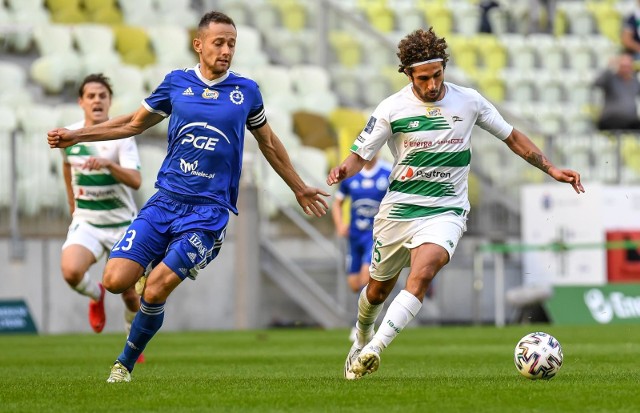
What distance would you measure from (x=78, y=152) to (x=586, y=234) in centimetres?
1148

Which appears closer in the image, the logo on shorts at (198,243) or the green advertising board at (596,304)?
the logo on shorts at (198,243)

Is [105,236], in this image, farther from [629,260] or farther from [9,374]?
[629,260]

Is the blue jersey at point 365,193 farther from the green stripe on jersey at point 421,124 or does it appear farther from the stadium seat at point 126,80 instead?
the green stripe on jersey at point 421,124

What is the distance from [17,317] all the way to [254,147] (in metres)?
4.61

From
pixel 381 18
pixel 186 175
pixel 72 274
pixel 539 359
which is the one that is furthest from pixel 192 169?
pixel 381 18

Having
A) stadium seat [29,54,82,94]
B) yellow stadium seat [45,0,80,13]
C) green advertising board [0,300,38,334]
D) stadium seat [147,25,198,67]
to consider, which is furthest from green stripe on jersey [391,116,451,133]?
yellow stadium seat [45,0,80,13]

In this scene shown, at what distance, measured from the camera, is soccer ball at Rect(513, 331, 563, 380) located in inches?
372

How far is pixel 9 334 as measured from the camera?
66.8ft

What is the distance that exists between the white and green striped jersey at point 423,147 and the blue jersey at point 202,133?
930 millimetres

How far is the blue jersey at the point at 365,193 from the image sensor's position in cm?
1772

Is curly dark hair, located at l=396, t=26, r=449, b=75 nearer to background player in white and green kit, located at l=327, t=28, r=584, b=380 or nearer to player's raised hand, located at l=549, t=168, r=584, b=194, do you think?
background player in white and green kit, located at l=327, t=28, r=584, b=380

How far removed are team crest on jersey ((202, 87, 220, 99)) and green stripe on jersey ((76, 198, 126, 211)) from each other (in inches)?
160

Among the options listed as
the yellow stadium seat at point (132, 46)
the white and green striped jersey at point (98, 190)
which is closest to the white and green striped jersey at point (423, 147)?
the white and green striped jersey at point (98, 190)

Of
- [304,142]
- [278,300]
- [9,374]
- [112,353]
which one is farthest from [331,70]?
[9,374]
